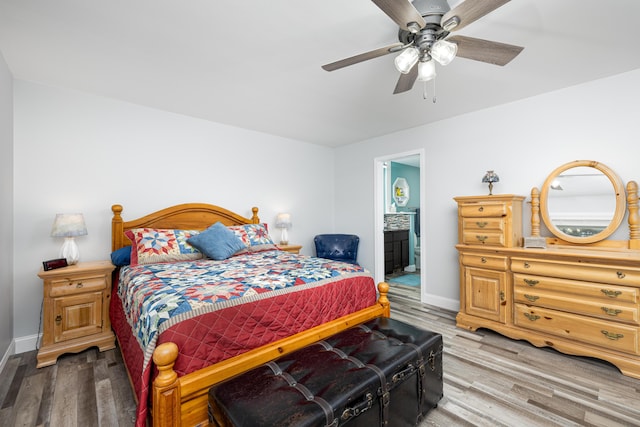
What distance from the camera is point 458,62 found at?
7.64ft

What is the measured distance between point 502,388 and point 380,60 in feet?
8.67

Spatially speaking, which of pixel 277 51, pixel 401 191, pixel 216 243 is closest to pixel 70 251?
pixel 216 243

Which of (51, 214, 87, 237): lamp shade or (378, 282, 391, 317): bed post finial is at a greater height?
(51, 214, 87, 237): lamp shade

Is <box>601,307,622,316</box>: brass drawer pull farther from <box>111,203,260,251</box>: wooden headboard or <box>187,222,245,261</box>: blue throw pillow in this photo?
<box>111,203,260,251</box>: wooden headboard

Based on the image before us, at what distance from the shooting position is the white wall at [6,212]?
226cm

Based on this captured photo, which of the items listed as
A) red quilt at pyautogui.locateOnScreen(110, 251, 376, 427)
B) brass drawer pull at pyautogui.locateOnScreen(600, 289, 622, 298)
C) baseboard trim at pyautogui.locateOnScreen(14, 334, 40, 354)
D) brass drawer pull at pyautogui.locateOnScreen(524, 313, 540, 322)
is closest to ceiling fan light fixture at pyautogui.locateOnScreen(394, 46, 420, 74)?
red quilt at pyautogui.locateOnScreen(110, 251, 376, 427)

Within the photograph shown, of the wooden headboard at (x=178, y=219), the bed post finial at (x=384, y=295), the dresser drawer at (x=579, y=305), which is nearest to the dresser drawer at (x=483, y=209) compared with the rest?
the dresser drawer at (x=579, y=305)

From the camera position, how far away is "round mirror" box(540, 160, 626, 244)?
259 cm

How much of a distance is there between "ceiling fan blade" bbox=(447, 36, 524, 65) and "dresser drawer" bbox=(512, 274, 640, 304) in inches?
77.8

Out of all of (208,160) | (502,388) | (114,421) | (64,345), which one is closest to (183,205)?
(208,160)

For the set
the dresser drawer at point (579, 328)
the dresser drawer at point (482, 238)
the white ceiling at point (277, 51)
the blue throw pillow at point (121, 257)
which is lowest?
the dresser drawer at point (579, 328)

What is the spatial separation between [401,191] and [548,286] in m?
4.33

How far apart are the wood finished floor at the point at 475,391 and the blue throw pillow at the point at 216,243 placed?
45.8 inches

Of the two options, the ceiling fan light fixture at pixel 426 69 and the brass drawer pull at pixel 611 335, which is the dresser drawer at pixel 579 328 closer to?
the brass drawer pull at pixel 611 335
